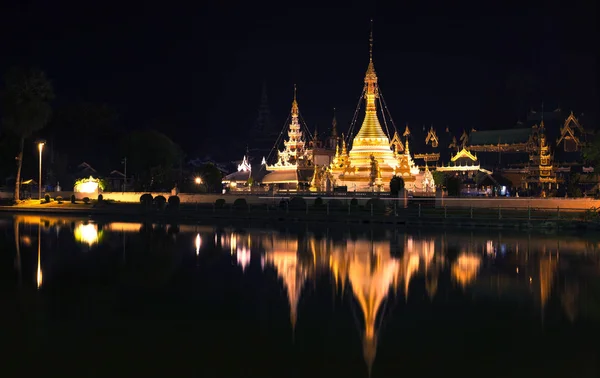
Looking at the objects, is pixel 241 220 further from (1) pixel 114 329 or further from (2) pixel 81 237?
(1) pixel 114 329

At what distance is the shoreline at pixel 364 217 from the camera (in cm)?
3747

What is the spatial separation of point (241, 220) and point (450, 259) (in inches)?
933

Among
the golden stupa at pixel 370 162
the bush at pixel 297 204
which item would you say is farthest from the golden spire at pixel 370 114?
the bush at pixel 297 204

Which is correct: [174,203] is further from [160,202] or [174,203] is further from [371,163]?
[371,163]

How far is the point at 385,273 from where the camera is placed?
19.8 meters

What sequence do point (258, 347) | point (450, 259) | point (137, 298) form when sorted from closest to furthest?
point (258, 347), point (137, 298), point (450, 259)

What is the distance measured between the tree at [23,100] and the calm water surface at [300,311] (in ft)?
132

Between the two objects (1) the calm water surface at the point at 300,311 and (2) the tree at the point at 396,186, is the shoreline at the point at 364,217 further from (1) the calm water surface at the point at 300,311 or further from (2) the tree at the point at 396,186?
(1) the calm water surface at the point at 300,311

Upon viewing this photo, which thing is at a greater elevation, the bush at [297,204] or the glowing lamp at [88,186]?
the glowing lamp at [88,186]

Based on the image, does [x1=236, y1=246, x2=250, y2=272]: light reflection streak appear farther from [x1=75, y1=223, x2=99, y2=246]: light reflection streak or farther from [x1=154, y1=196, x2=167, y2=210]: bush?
[x1=154, y1=196, x2=167, y2=210]: bush

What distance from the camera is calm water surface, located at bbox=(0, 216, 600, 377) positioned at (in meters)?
10.8

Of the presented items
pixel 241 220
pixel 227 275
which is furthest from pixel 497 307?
pixel 241 220

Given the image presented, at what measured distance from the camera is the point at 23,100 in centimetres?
6412

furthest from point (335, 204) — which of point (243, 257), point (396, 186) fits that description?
point (243, 257)
